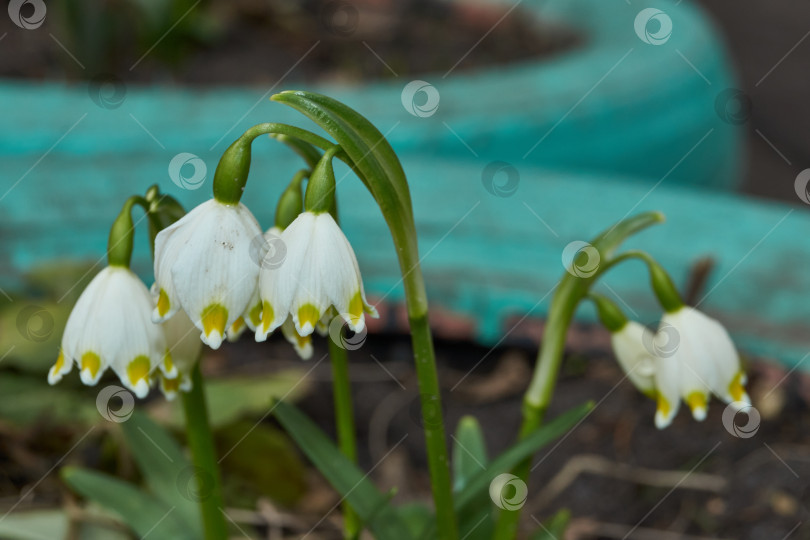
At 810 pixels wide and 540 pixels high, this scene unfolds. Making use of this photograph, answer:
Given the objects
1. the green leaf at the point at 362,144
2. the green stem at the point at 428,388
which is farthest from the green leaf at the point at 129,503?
the green leaf at the point at 362,144

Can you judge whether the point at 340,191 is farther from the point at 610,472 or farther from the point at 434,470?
the point at 434,470

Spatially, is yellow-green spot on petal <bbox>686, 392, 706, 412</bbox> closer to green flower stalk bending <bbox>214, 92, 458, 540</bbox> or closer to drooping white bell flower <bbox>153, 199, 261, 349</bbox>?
green flower stalk bending <bbox>214, 92, 458, 540</bbox>

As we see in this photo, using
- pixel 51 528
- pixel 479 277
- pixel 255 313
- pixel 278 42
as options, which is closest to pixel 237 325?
pixel 255 313

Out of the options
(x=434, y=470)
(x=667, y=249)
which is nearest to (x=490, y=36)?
(x=667, y=249)

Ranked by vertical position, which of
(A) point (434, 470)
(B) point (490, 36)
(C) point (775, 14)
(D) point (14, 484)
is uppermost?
(C) point (775, 14)

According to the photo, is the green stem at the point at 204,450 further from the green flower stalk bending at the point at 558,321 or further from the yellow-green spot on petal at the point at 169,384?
the green flower stalk bending at the point at 558,321
